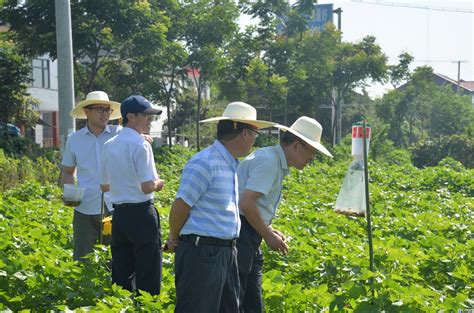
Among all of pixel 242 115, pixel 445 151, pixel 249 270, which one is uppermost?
pixel 242 115

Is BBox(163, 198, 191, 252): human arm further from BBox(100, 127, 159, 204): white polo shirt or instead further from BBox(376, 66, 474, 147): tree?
BBox(376, 66, 474, 147): tree

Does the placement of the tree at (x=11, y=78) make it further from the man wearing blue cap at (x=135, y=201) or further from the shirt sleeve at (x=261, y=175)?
the shirt sleeve at (x=261, y=175)

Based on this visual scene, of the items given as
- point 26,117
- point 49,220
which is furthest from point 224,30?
point 49,220

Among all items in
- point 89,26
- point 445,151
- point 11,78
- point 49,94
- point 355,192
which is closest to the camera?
point 355,192

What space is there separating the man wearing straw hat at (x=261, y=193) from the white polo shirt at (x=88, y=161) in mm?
1626

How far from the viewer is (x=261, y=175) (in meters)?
4.73

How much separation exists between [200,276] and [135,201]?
132 cm

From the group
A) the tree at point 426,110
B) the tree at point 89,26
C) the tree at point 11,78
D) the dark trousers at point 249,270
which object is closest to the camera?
the dark trousers at point 249,270

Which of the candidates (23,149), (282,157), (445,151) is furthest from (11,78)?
(445,151)

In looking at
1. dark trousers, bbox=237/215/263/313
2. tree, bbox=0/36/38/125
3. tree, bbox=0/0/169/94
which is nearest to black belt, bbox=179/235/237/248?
dark trousers, bbox=237/215/263/313

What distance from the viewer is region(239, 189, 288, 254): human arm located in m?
4.68

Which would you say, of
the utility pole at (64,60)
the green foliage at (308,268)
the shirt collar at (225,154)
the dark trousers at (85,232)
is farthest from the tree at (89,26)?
the shirt collar at (225,154)

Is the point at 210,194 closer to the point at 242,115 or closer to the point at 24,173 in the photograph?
the point at 242,115

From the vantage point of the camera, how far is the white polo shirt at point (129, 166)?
17.1 feet
